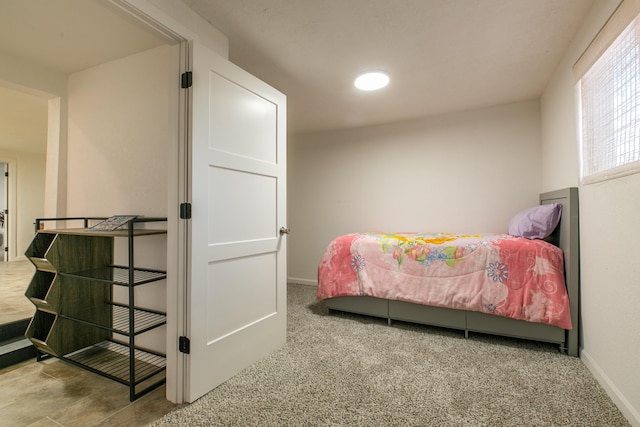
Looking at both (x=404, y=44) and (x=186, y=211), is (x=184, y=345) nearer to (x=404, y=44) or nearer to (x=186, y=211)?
(x=186, y=211)

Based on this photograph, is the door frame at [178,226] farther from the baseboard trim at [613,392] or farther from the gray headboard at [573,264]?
the gray headboard at [573,264]

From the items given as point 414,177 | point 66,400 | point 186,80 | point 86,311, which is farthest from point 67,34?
point 414,177

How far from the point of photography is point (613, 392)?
1507 mm

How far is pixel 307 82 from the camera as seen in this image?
266 cm

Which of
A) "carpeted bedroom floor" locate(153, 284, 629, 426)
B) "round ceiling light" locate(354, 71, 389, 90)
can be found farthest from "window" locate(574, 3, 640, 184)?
"round ceiling light" locate(354, 71, 389, 90)

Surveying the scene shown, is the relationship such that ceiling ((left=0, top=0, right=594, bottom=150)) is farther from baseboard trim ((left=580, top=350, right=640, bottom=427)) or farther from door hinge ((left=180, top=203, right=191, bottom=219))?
baseboard trim ((left=580, top=350, right=640, bottom=427))

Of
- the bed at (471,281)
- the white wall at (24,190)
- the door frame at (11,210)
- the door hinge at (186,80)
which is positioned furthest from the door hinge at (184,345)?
the door frame at (11,210)

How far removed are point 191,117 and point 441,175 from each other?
2.92 metres

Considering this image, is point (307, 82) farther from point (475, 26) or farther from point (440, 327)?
point (440, 327)

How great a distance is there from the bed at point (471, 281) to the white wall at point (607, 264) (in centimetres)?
13

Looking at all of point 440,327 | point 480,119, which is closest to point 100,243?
point 440,327

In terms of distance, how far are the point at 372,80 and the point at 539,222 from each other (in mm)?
1830

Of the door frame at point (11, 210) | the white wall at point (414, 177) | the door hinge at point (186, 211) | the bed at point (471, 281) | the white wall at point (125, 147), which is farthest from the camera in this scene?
the door frame at point (11, 210)

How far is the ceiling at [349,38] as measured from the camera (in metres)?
1.68
